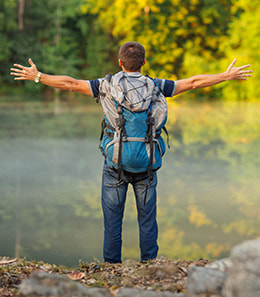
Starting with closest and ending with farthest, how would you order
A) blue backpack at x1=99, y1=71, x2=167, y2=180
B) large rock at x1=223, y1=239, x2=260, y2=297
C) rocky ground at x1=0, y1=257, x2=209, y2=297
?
large rock at x1=223, y1=239, x2=260, y2=297 < rocky ground at x1=0, y1=257, x2=209, y2=297 < blue backpack at x1=99, y1=71, x2=167, y2=180

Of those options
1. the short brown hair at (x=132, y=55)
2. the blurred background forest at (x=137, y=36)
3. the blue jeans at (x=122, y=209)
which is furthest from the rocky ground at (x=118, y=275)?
the blurred background forest at (x=137, y=36)

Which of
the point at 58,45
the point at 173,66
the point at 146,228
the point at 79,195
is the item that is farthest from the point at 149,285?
the point at 58,45

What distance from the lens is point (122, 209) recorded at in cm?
441

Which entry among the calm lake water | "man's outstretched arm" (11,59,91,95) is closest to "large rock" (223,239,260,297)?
"man's outstretched arm" (11,59,91,95)

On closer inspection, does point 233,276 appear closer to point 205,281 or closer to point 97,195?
point 205,281

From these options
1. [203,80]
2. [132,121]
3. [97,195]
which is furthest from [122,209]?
[97,195]

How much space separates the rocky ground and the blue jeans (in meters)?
0.19

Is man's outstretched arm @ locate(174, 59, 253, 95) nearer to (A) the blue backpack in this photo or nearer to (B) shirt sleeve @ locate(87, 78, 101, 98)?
(A) the blue backpack

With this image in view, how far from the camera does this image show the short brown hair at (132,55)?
4172 mm

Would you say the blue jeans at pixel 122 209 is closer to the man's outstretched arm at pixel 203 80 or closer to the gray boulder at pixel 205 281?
the man's outstretched arm at pixel 203 80

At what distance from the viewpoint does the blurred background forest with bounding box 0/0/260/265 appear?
6.01 metres

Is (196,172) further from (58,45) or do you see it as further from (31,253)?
(58,45)

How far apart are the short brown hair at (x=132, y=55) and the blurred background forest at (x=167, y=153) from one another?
204 cm

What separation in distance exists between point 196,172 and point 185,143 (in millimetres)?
3593
